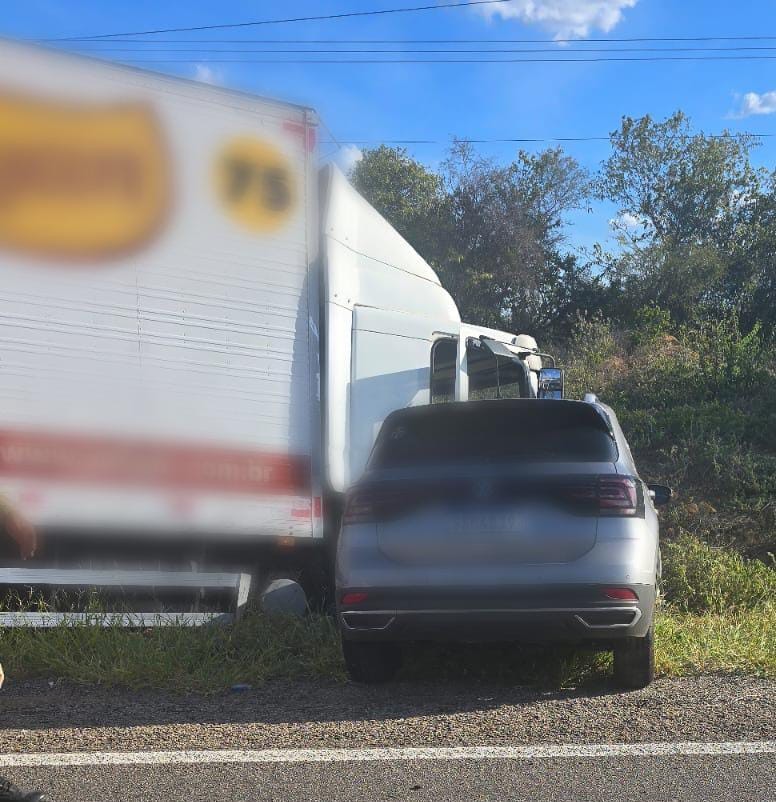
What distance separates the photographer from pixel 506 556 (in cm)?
504

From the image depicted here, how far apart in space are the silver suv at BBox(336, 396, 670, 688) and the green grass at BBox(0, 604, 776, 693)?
0.58 m

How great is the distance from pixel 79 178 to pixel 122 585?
251 cm

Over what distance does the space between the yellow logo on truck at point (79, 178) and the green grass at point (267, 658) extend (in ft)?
7.72

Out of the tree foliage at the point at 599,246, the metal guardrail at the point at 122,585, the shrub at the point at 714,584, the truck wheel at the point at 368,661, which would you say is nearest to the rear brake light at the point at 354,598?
the truck wheel at the point at 368,661

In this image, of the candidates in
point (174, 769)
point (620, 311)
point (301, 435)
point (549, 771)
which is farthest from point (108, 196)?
point (620, 311)

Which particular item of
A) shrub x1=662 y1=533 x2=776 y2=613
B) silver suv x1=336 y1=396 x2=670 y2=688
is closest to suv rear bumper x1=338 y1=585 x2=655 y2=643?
silver suv x1=336 y1=396 x2=670 y2=688

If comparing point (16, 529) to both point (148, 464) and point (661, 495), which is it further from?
point (661, 495)

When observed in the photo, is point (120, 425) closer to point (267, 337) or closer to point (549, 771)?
point (267, 337)

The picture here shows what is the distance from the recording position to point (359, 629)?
5.19m

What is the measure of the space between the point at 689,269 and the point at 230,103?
2631 cm

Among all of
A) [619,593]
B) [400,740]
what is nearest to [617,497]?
[619,593]

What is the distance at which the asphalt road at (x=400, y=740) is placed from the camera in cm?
390

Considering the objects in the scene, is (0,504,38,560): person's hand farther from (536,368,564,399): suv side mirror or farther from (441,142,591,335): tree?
(441,142,591,335): tree

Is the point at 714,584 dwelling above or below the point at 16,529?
below
